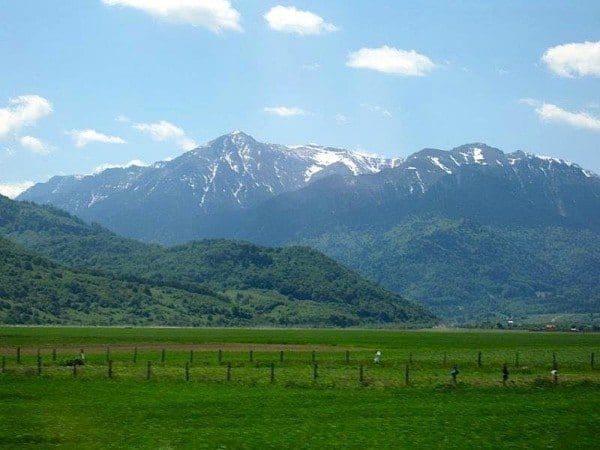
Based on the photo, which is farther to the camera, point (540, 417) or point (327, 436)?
point (540, 417)

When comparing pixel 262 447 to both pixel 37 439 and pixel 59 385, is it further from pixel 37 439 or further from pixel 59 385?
pixel 59 385

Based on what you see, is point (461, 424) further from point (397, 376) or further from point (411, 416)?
point (397, 376)

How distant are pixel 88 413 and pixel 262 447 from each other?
42.8 feet

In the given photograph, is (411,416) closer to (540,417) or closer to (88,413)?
(540,417)

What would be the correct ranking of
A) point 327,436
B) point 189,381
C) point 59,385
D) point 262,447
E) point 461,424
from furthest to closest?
point 189,381
point 59,385
point 461,424
point 327,436
point 262,447

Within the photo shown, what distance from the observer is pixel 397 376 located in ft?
215

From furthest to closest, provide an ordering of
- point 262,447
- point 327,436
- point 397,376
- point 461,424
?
point 397,376
point 461,424
point 327,436
point 262,447

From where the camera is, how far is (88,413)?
135 feet

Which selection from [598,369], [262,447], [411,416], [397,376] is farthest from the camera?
[598,369]

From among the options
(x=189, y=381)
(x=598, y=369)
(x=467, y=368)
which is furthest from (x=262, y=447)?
(x=598, y=369)

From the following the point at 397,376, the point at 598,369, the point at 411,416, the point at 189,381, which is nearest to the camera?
the point at 411,416

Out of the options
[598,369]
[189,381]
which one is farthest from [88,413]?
[598,369]

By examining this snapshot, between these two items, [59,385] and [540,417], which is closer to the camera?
[540,417]

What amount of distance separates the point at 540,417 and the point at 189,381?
94.1 feet
